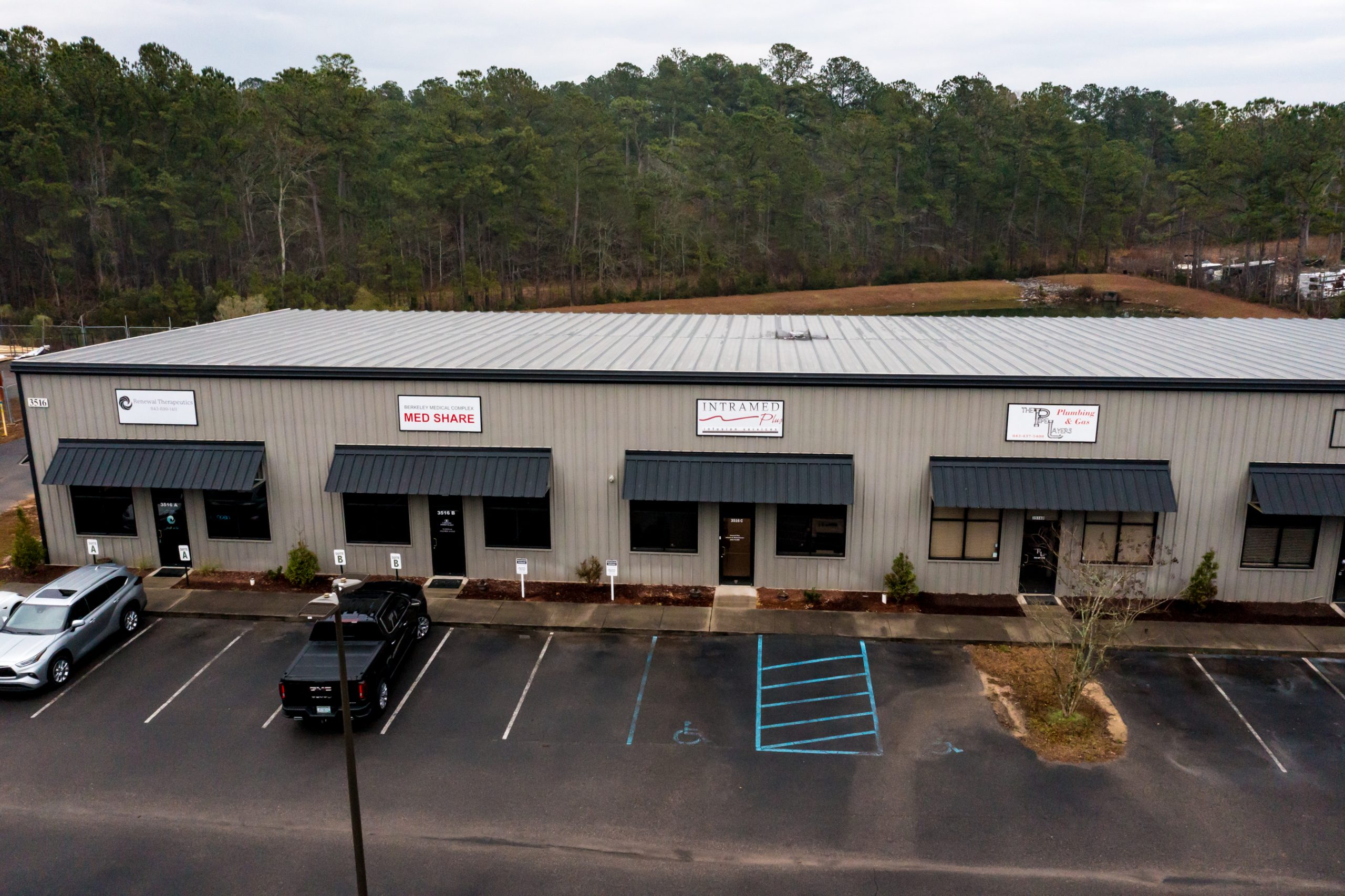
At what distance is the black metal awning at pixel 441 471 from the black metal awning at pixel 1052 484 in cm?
1000

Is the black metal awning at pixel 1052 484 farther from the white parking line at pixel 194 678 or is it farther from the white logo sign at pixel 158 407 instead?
the white logo sign at pixel 158 407

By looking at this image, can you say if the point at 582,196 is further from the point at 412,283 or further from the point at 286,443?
the point at 286,443

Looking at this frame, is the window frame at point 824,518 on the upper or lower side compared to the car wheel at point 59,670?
upper

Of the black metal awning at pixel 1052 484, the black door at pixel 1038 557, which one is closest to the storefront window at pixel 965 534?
the black door at pixel 1038 557

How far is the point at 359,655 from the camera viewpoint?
18000mm

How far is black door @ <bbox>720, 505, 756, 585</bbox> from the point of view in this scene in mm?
23734

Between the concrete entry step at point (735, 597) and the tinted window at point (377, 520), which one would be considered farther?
the tinted window at point (377, 520)

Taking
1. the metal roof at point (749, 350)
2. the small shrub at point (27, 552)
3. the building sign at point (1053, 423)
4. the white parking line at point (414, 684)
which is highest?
the metal roof at point (749, 350)

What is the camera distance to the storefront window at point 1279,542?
74.9ft

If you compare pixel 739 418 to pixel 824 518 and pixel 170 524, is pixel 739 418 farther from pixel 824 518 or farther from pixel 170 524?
pixel 170 524

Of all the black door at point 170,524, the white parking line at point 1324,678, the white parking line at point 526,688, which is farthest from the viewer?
the black door at point 170,524

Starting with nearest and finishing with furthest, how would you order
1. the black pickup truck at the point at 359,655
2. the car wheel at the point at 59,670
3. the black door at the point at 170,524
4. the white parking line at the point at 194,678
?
the black pickup truck at the point at 359,655 → the white parking line at the point at 194,678 → the car wheel at the point at 59,670 → the black door at the point at 170,524

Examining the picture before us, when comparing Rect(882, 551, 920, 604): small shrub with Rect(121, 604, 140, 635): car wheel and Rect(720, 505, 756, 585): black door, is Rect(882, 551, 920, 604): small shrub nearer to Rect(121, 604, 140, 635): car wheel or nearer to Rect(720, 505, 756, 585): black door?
Rect(720, 505, 756, 585): black door

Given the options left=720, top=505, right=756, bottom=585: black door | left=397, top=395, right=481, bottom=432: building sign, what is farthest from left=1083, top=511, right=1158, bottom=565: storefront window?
left=397, top=395, right=481, bottom=432: building sign
